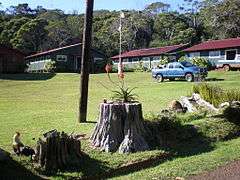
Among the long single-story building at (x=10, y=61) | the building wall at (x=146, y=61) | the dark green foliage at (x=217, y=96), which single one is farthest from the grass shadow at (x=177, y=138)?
the building wall at (x=146, y=61)

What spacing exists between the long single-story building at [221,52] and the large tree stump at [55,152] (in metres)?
36.3

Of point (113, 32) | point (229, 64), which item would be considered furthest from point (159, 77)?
point (113, 32)

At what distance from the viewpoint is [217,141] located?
1068 cm

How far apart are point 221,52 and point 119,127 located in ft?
131

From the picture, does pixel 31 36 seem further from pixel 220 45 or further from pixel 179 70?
pixel 179 70

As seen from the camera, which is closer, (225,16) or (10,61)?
(10,61)

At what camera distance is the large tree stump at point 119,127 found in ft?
30.4

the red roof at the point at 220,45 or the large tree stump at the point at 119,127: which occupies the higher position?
the red roof at the point at 220,45

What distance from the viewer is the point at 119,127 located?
9.35 m

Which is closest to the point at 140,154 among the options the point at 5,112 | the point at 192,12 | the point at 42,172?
the point at 42,172

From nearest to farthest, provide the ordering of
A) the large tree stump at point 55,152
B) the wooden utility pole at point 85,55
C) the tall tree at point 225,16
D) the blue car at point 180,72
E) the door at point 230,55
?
the large tree stump at point 55,152 < the wooden utility pole at point 85,55 < the blue car at point 180,72 < the door at point 230,55 < the tall tree at point 225,16

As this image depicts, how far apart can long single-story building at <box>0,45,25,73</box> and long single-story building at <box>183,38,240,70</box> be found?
18192 mm

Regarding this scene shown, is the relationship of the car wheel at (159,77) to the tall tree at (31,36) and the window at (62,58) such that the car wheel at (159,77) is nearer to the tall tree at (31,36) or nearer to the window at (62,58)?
the window at (62,58)

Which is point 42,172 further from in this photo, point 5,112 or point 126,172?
point 5,112
